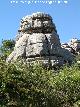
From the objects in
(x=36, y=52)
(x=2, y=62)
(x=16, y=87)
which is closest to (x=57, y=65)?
(x=36, y=52)

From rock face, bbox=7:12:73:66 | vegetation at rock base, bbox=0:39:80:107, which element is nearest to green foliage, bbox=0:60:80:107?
vegetation at rock base, bbox=0:39:80:107

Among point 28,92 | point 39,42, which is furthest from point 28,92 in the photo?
point 39,42

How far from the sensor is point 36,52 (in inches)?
1462

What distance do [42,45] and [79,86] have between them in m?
11.6

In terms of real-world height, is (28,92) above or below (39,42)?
below

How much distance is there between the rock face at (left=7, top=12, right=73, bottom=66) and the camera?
3709 cm

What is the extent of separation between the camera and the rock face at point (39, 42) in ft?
122

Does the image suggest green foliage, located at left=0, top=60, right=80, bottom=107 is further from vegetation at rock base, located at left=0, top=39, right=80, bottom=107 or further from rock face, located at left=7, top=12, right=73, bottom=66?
rock face, located at left=7, top=12, right=73, bottom=66

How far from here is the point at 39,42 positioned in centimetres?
3838

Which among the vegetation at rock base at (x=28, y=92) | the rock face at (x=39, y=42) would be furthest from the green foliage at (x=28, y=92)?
the rock face at (x=39, y=42)

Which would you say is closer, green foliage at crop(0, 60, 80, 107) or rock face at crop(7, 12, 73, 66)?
green foliage at crop(0, 60, 80, 107)

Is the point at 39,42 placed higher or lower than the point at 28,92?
higher

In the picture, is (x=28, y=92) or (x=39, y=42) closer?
(x=28, y=92)

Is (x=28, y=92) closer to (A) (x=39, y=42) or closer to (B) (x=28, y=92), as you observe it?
(B) (x=28, y=92)
